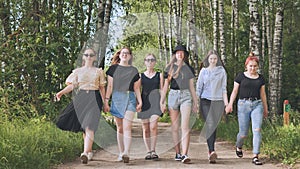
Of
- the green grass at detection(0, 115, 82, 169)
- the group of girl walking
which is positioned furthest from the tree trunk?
the group of girl walking

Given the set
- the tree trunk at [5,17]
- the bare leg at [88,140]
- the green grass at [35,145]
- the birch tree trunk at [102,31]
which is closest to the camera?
the green grass at [35,145]

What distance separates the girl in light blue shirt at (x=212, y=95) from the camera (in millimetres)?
7895

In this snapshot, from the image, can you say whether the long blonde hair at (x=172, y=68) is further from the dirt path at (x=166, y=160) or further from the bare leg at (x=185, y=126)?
the dirt path at (x=166, y=160)

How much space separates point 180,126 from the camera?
827 cm

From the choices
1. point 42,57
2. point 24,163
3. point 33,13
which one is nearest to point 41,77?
point 42,57

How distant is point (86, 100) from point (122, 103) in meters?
0.59

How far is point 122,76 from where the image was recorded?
25.6 feet

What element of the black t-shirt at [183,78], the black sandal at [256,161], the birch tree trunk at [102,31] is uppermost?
the birch tree trunk at [102,31]

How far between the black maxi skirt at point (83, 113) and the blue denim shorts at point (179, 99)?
1189mm

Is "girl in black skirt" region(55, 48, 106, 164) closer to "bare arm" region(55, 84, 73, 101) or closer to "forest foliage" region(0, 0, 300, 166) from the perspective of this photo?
"bare arm" region(55, 84, 73, 101)

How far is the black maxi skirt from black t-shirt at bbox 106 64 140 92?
1.18 ft

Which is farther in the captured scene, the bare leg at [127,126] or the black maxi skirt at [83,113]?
the bare leg at [127,126]

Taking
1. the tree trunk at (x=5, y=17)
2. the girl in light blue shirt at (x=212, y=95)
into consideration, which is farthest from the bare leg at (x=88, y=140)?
the tree trunk at (x=5, y=17)

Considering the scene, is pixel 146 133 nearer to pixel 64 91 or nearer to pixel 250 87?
pixel 64 91
